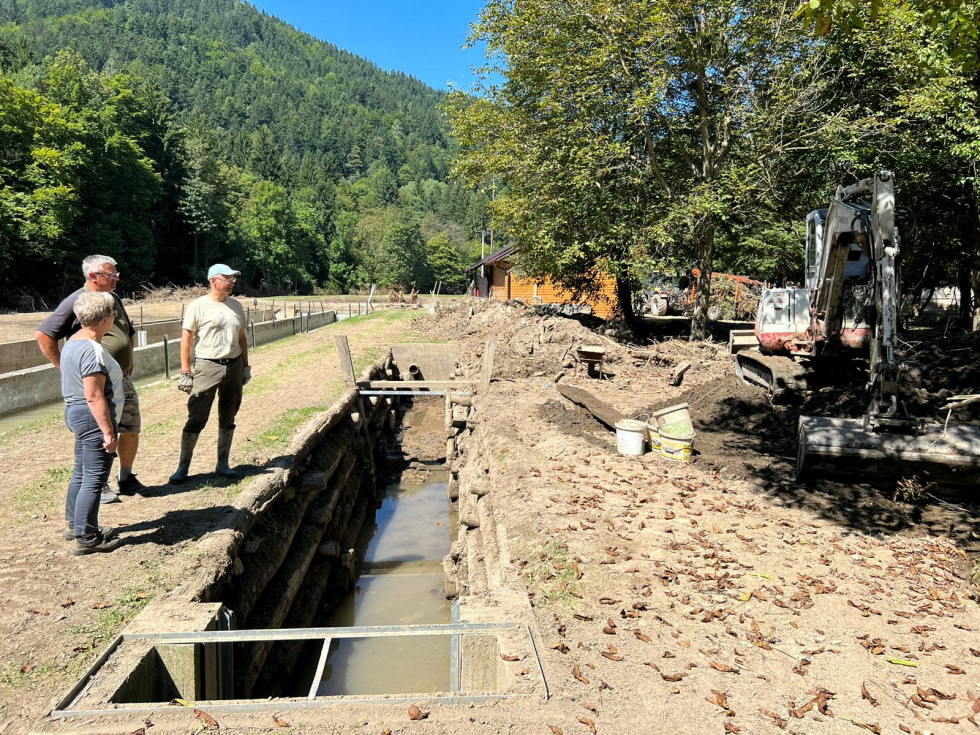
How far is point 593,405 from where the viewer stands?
10.3 m

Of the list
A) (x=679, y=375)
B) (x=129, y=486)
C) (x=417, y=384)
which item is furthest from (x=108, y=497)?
(x=679, y=375)

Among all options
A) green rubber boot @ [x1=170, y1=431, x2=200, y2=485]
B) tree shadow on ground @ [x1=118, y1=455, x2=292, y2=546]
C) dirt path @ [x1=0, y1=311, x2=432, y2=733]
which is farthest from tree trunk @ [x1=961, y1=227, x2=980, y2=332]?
green rubber boot @ [x1=170, y1=431, x2=200, y2=485]

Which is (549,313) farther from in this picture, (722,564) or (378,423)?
(722,564)

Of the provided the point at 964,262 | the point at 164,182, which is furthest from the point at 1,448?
the point at 164,182

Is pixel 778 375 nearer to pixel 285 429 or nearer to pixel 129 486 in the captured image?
pixel 285 429

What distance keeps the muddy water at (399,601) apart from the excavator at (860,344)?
4813 millimetres

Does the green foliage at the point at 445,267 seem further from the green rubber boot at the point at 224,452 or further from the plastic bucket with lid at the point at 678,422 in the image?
the green rubber boot at the point at 224,452

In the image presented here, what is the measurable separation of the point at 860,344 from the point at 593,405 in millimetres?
4429

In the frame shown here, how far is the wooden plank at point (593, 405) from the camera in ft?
31.1

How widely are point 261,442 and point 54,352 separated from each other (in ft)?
12.0

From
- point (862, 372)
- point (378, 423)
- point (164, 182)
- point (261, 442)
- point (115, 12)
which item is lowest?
point (378, 423)

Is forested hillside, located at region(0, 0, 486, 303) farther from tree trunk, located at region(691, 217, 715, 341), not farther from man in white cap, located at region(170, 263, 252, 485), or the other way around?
man in white cap, located at region(170, 263, 252, 485)

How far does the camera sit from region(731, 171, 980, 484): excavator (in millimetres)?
6336

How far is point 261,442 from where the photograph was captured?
827 cm
